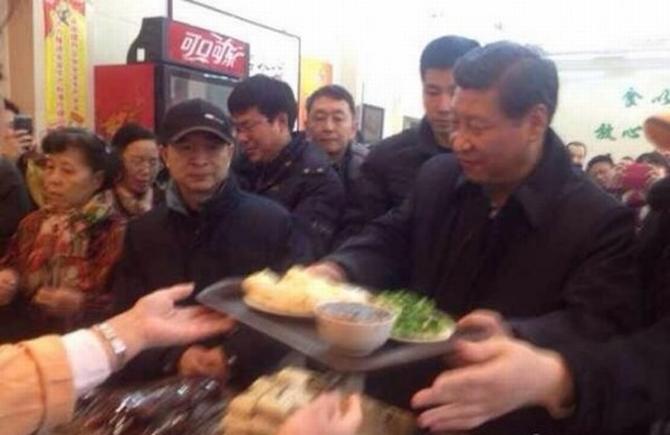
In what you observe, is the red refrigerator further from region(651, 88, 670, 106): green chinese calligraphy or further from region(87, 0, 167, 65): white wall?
region(651, 88, 670, 106): green chinese calligraphy

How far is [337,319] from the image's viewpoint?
3.05 ft

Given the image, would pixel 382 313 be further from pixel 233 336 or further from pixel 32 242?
pixel 32 242

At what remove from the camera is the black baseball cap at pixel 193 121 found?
5.79 feet

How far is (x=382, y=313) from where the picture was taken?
968 mm

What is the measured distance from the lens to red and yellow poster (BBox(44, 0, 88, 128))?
13.5 feet

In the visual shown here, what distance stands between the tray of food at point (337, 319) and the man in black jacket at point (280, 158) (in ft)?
3.21

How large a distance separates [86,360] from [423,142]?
1.29m

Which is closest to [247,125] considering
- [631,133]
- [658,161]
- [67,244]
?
[67,244]

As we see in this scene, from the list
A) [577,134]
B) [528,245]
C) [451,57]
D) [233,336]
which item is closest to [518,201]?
[528,245]

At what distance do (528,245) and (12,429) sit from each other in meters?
0.91

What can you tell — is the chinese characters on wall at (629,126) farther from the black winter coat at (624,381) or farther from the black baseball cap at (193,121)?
the black winter coat at (624,381)

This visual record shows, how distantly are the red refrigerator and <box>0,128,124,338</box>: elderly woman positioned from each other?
6.41 feet

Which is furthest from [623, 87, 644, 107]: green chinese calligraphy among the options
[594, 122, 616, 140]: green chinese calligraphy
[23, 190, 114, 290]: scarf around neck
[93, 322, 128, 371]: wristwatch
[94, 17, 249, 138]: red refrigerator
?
[93, 322, 128, 371]: wristwatch

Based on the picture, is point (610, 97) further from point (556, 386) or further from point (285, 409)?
point (285, 409)
